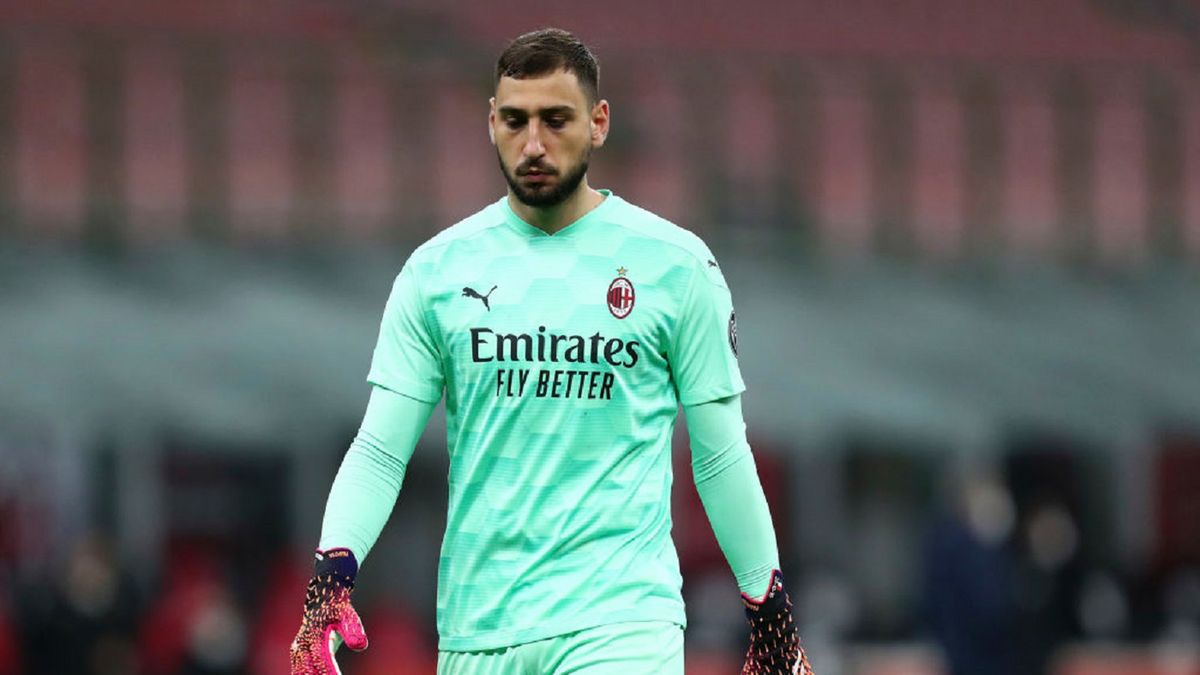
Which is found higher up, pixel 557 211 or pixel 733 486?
pixel 557 211

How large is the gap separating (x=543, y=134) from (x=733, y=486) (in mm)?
791

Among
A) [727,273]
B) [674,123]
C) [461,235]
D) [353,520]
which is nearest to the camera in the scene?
[353,520]

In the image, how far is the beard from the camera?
464 cm

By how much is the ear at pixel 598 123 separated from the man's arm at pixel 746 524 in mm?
559

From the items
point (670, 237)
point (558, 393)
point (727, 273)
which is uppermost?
point (727, 273)

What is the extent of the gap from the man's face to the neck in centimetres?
5

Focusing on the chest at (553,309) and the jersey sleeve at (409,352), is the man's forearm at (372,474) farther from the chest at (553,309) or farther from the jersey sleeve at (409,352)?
the chest at (553,309)

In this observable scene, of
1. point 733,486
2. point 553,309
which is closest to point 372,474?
point 553,309

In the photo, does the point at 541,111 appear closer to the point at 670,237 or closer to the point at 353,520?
the point at 670,237

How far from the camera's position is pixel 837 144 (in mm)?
20078

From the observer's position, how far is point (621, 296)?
15.3 feet

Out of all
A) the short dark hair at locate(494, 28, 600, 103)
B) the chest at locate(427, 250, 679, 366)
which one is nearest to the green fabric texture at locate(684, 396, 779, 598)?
the chest at locate(427, 250, 679, 366)

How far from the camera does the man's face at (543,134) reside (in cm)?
458

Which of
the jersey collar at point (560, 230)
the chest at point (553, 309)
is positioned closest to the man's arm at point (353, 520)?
the chest at point (553, 309)
